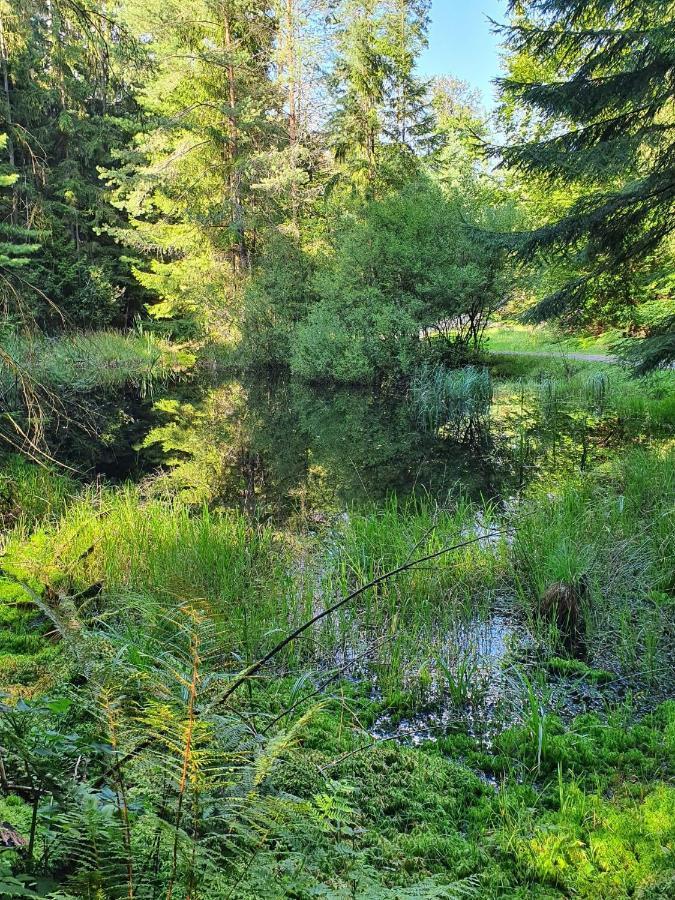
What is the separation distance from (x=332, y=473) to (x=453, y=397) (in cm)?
682

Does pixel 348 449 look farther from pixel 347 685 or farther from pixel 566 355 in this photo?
pixel 566 355

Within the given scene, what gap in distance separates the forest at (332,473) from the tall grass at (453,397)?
114mm

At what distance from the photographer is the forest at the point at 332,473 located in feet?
5.60

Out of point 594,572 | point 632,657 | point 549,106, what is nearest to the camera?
point 632,657

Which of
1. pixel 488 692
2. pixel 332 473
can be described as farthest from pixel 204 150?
pixel 488 692

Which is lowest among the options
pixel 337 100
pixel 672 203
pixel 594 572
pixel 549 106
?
pixel 594 572

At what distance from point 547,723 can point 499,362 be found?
20833mm

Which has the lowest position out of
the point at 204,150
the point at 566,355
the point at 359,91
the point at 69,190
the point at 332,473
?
the point at 332,473

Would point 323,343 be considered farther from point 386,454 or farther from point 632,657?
point 632,657

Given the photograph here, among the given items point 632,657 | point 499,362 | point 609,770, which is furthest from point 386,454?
point 499,362

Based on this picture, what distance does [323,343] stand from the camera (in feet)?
65.7

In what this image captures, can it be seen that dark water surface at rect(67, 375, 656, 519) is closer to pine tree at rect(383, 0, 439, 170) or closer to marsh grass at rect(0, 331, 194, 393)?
marsh grass at rect(0, 331, 194, 393)

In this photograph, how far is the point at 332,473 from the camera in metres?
10.2

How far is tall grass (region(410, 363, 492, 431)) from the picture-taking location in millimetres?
15383
